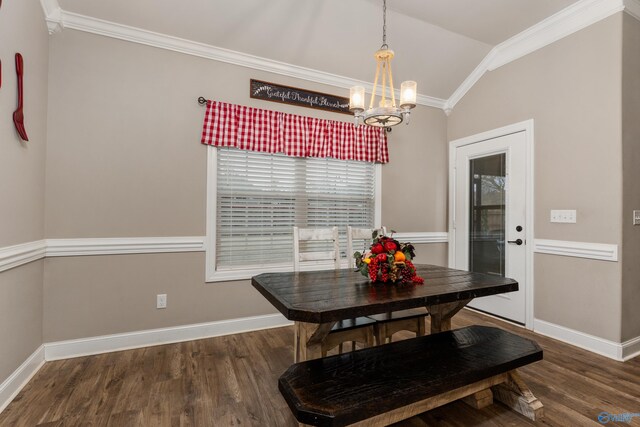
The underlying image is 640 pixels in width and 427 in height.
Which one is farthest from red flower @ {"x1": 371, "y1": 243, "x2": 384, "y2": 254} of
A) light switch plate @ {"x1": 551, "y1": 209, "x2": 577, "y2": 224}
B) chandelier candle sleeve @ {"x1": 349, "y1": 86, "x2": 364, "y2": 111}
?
light switch plate @ {"x1": 551, "y1": 209, "x2": 577, "y2": 224}

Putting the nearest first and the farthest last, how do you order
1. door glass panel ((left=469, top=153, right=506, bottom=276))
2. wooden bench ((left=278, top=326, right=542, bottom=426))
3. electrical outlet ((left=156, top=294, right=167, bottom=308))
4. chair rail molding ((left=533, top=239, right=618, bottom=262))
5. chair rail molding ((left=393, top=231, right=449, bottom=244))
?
wooden bench ((left=278, top=326, right=542, bottom=426)) → chair rail molding ((left=533, top=239, right=618, bottom=262)) → electrical outlet ((left=156, top=294, right=167, bottom=308)) → door glass panel ((left=469, top=153, right=506, bottom=276)) → chair rail molding ((left=393, top=231, right=449, bottom=244))

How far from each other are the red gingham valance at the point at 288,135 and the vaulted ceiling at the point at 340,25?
0.58 metres

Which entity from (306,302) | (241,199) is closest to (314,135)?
(241,199)

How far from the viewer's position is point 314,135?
3477mm

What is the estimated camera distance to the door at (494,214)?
335cm

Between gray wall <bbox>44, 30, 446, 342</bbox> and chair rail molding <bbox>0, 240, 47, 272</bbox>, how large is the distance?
176 millimetres

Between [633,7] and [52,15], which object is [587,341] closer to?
[633,7]

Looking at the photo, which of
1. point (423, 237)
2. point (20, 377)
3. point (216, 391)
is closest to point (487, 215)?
point (423, 237)

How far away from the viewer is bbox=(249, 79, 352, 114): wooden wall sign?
3252 millimetres

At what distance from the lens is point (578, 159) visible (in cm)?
287

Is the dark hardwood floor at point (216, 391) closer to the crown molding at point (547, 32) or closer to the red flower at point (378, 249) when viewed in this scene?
the red flower at point (378, 249)

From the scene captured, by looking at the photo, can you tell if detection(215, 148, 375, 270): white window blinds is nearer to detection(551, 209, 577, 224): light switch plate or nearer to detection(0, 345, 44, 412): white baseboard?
detection(0, 345, 44, 412): white baseboard

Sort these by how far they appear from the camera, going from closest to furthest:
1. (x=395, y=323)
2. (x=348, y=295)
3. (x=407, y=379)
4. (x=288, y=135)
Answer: (x=407, y=379), (x=348, y=295), (x=395, y=323), (x=288, y=135)

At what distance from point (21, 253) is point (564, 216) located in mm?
4277
